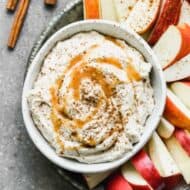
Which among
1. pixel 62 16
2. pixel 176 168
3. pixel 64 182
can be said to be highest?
pixel 62 16

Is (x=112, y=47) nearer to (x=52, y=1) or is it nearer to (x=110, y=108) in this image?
(x=110, y=108)

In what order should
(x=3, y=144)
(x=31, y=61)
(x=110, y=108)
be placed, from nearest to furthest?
(x=110, y=108) < (x=31, y=61) < (x=3, y=144)

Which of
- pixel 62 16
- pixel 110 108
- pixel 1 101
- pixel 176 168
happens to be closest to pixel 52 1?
pixel 62 16

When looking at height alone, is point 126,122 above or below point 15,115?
above

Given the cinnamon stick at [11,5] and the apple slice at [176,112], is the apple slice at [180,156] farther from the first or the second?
the cinnamon stick at [11,5]

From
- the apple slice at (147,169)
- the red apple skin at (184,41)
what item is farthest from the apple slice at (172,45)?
the apple slice at (147,169)

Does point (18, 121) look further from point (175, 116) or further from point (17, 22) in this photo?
point (175, 116)

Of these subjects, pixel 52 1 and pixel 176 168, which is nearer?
pixel 176 168

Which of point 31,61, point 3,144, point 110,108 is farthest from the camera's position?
point 3,144
